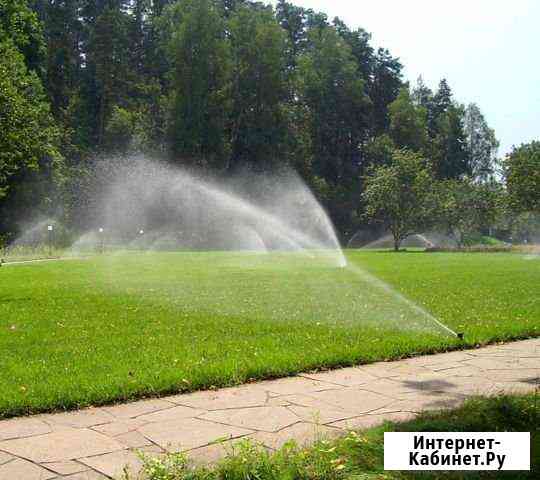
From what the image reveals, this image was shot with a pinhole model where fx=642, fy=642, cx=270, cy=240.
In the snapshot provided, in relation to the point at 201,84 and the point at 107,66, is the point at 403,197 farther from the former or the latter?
the point at 107,66

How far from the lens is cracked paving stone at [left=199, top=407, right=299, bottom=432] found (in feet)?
14.6

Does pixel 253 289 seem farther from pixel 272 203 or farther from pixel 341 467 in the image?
pixel 272 203

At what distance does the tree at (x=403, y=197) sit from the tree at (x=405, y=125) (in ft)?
74.8

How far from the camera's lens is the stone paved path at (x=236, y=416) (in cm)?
384

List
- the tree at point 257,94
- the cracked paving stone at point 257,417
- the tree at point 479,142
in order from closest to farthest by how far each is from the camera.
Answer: the cracked paving stone at point 257,417 < the tree at point 257,94 < the tree at point 479,142

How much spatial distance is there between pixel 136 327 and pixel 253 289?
635cm

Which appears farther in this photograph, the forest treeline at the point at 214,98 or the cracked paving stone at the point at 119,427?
the forest treeline at the point at 214,98

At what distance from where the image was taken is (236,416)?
15.4ft

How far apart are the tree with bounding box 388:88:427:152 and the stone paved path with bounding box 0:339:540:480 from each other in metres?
72.3

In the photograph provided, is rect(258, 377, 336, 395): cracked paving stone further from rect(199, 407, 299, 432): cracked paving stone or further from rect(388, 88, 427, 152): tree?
rect(388, 88, 427, 152): tree

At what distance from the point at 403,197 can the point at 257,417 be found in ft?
163

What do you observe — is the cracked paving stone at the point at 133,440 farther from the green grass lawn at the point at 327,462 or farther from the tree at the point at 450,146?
the tree at the point at 450,146

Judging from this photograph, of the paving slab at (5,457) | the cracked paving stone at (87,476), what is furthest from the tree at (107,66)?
the cracked paving stone at (87,476)

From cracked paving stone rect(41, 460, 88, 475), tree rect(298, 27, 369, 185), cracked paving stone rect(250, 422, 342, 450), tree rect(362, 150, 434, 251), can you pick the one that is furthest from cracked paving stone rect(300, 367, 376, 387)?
tree rect(298, 27, 369, 185)
